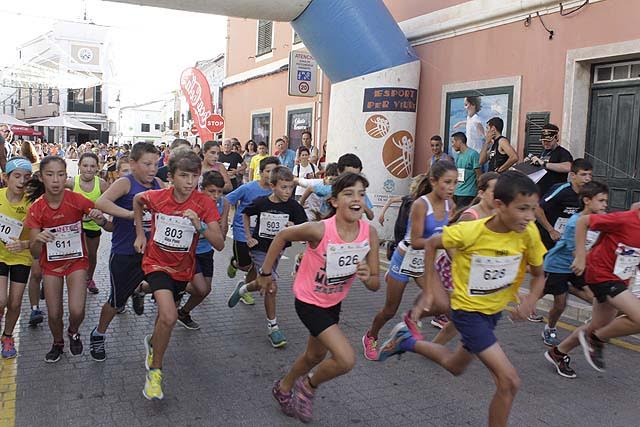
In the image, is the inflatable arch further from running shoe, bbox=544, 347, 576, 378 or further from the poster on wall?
running shoe, bbox=544, 347, 576, 378

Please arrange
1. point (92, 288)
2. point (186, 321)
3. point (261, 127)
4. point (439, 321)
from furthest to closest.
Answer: point (261, 127) < point (92, 288) < point (439, 321) < point (186, 321)

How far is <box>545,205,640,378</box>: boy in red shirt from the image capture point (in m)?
4.61

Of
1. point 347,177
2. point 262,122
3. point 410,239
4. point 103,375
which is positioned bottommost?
point 103,375

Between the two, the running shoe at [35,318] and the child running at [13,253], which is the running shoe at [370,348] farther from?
the running shoe at [35,318]

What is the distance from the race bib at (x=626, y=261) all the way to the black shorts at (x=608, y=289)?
7cm

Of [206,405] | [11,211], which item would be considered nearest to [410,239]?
[206,405]

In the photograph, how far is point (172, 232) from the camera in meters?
4.38

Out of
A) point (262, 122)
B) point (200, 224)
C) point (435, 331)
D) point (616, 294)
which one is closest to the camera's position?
point (200, 224)

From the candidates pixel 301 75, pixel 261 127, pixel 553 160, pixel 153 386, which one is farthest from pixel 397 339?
pixel 261 127

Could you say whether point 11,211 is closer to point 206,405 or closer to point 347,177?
point 206,405

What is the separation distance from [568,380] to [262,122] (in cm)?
1581

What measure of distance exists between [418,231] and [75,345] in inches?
116

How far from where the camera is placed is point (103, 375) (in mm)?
4590

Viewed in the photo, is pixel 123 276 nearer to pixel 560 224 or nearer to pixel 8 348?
pixel 8 348
